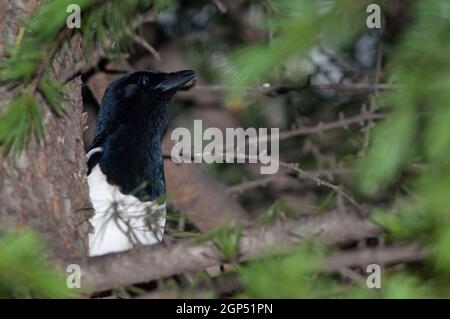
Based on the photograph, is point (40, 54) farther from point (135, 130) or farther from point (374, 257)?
point (135, 130)

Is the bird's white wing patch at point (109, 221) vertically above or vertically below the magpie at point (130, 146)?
below

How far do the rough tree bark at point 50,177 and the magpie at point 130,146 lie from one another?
1.46 feet

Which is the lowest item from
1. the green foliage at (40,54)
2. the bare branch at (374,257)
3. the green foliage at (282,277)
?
the green foliage at (282,277)

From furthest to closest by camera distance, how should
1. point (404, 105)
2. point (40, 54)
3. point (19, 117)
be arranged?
point (40, 54), point (19, 117), point (404, 105)

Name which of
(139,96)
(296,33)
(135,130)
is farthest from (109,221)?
(296,33)

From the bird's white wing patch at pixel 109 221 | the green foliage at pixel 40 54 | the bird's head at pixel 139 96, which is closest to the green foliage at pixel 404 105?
the green foliage at pixel 40 54

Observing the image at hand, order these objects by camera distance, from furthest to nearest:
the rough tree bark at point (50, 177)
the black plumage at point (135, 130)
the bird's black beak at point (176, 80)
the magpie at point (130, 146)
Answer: the bird's black beak at point (176, 80) < the black plumage at point (135, 130) < the magpie at point (130, 146) < the rough tree bark at point (50, 177)

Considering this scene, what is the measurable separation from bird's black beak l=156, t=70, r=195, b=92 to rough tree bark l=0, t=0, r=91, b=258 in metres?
0.93

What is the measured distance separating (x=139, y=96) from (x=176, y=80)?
0.68ft

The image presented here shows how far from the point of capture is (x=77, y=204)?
2537 mm

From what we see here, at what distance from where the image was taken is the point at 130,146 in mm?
3469

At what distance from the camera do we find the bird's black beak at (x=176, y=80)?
3.55 meters

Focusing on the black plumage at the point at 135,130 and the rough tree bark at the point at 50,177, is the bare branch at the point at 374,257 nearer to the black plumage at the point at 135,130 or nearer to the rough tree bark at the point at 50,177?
the rough tree bark at the point at 50,177
